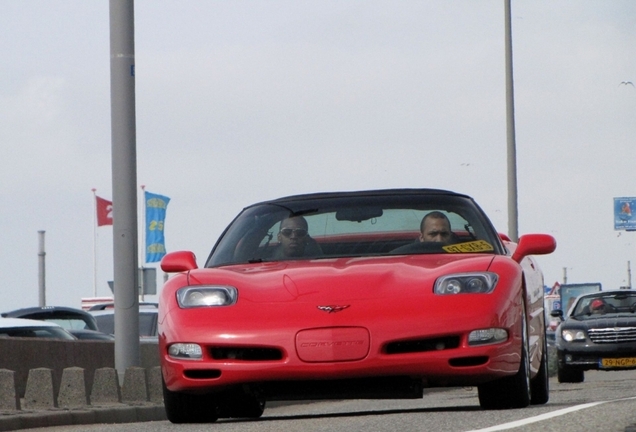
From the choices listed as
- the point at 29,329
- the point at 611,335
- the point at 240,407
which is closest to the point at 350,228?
the point at 240,407

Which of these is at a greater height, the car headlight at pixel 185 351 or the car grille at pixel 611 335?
the car headlight at pixel 185 351

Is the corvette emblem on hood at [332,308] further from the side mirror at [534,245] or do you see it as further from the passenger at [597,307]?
the passenger at [597,307]

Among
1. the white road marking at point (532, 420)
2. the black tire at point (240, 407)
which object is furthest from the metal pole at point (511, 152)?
the white road marking at point (532, 420)

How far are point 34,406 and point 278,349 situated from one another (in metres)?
4.77

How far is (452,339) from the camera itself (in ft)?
26.3

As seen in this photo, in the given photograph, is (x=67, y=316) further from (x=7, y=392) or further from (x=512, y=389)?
(x=512, y=389)

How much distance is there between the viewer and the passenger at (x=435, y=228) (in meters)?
9.20

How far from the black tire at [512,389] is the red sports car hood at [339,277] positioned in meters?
0.57

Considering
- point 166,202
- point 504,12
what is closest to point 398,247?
point 504,12

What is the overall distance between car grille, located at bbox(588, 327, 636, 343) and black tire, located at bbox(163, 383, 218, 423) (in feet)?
50.3

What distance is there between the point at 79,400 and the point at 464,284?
215 inches

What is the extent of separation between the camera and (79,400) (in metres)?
12.7

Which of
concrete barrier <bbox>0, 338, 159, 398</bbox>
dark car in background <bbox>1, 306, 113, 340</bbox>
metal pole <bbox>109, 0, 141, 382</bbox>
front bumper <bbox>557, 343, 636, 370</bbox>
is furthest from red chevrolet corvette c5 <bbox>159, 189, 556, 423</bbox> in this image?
front bumper <bbox>557, 343, 636, 370</bbox>

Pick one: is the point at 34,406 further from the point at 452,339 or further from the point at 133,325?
the point at 452,339
